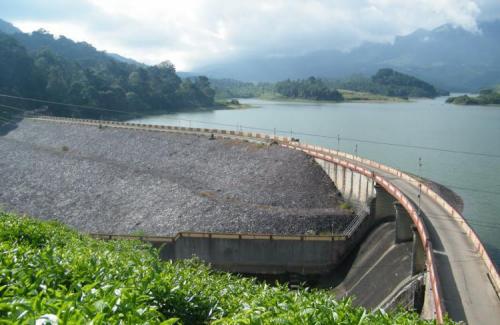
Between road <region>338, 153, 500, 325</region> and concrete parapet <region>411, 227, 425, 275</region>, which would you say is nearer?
road <region>338, 153, 500, 325</region>

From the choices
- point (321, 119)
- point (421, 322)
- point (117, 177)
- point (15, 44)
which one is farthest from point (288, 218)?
point (15, 44)

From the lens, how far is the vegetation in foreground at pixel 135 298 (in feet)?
15.9

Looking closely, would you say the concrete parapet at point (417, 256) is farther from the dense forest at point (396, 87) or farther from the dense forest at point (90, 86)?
the dense forest at point (396, 87)

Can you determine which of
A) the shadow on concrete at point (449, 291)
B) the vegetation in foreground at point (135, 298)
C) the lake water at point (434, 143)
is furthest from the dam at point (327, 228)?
the vegetation in foreground at point (135, 298)

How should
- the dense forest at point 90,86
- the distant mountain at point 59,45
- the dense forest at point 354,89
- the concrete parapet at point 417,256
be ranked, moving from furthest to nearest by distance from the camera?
1. the distant mountain at point 59,45
2. the dense forest at point 354,89
3. the dense forest at point 90,86
4. the concrete parapet at point 417,256

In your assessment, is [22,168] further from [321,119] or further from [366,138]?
[321,119]

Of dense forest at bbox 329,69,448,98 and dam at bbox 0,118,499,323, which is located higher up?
dense forest at bbox 329,69,448,98

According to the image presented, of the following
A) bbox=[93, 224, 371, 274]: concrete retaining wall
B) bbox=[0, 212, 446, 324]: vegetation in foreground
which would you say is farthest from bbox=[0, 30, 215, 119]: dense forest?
bbox=[0, 212, 446, 324]: vegetation in foreground

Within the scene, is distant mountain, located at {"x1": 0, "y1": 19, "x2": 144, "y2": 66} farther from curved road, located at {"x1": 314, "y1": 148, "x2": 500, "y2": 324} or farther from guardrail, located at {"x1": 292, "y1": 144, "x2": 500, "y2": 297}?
curved road, located at {"x1": 314, "y1": 148, "x2": 500, "y2": 324}

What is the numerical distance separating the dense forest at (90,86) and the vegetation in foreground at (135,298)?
73.4m

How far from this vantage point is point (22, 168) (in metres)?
44.7

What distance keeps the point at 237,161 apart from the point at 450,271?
84.7ft

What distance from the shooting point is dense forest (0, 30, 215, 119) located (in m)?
87.3

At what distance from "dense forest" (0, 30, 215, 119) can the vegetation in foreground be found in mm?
73409
